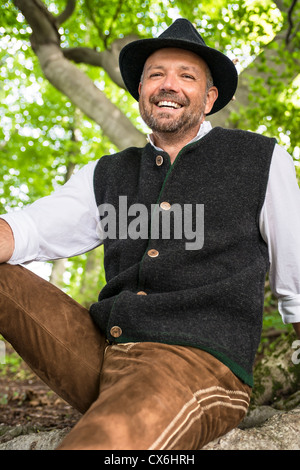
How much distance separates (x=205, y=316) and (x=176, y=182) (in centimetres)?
65

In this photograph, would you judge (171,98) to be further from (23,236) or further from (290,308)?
(290,308)

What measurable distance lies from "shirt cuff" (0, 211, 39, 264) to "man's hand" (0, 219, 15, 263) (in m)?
0.02

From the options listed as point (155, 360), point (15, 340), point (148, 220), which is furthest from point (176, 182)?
point (15, 340)

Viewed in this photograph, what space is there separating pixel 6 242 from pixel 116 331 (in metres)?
0.67

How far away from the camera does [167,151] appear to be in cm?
251

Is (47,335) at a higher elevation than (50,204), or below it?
below

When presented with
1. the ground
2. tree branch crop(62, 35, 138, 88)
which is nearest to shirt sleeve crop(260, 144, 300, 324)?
the ground

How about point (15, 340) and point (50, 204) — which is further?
point (50, 204)

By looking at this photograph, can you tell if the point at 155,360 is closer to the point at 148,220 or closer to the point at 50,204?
the point at 148,220

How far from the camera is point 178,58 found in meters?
2.52

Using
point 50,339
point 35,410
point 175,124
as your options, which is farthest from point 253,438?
point 35,410

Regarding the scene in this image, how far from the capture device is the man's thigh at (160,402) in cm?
148

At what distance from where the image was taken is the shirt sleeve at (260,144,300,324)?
7.16 feet
